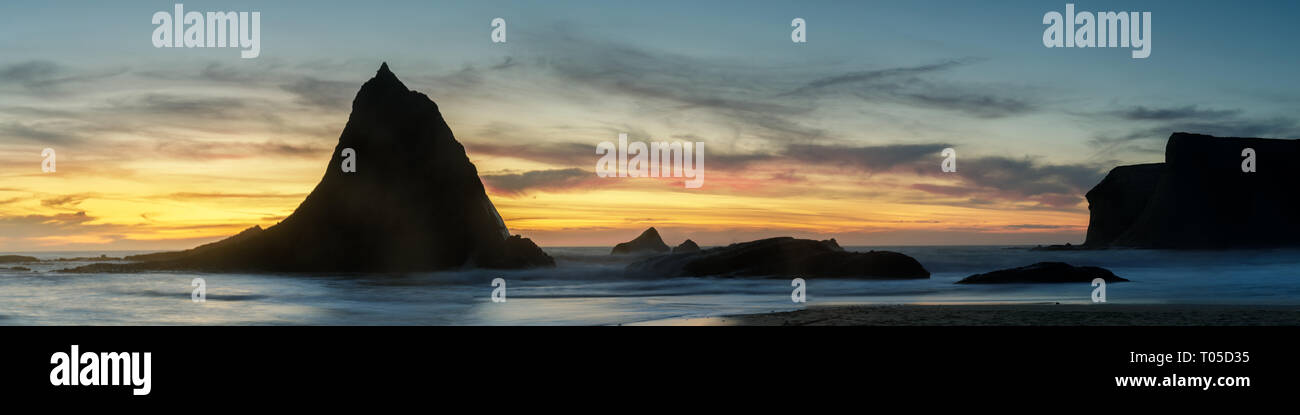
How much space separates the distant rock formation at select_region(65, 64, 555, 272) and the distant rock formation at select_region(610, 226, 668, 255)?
212ft

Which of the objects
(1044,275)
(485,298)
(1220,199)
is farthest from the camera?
(1220,199)

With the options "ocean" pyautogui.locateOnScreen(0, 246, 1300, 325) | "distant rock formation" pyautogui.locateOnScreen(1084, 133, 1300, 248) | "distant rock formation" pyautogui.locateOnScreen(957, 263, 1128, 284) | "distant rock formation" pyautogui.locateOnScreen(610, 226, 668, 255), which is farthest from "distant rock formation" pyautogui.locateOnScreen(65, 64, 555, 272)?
"distant rock formation" pyautogui.locateOnScreen(1084, 133, 1300, 248)

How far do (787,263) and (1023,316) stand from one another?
25.8m

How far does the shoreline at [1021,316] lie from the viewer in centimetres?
1648

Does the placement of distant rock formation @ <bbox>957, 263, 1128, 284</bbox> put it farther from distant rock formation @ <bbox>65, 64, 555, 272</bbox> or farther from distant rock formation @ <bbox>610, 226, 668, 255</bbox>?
distant rock formation @ <bbox>610, 226, 668, 255</bbox>

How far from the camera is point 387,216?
201 feet

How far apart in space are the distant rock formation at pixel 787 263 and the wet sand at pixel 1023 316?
20.9 metres

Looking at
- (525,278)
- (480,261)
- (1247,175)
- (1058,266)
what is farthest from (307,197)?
(1247,175)

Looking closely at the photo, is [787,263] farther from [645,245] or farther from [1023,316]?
[645,245]

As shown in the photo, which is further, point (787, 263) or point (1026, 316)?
point (787, 263)

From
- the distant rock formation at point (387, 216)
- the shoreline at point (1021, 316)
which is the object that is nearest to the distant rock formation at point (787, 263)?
the distant rock formation at point (387, 216)

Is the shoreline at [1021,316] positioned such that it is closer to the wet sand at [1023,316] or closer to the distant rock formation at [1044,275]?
the wet sand at [1023,316]

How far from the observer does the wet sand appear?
1650 centimetres

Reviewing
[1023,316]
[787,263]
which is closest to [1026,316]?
[1023,316]
